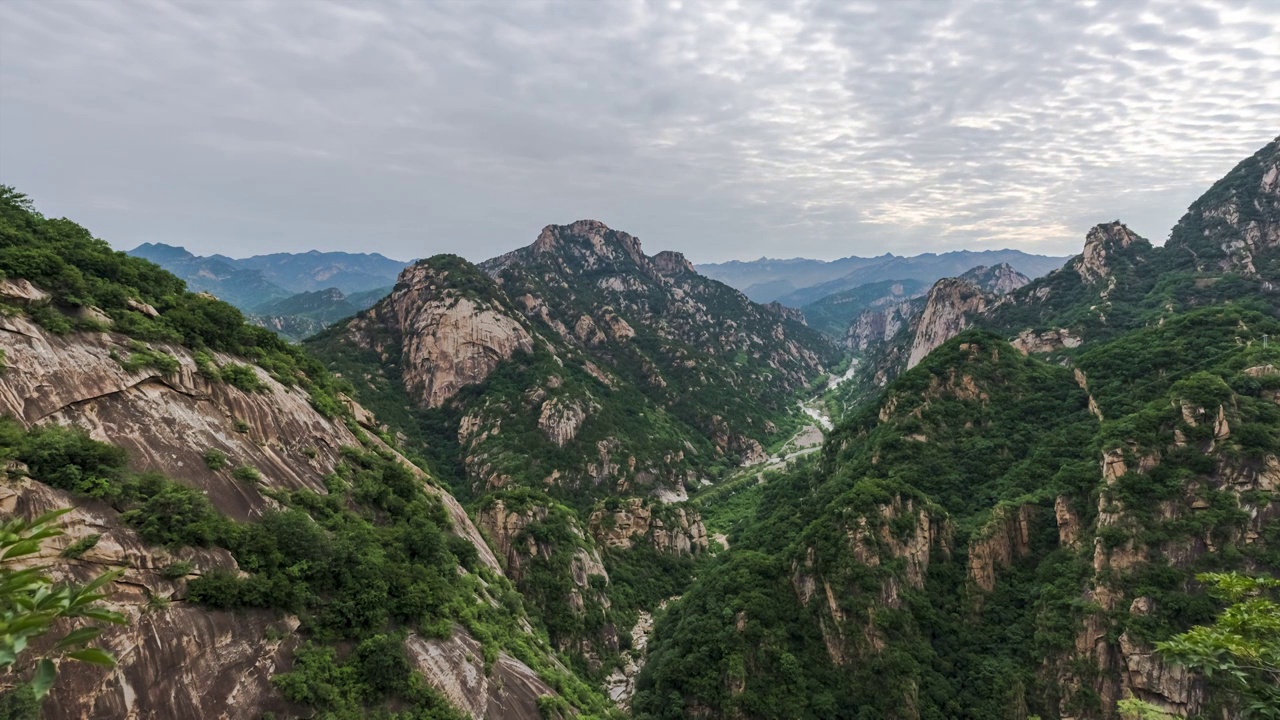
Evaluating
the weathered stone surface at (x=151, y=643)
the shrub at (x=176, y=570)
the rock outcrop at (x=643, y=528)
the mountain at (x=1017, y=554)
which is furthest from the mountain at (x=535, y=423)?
the shrub at (x=176, y=570)

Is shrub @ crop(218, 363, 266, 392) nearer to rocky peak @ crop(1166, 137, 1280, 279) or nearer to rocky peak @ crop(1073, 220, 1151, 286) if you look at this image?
rocky peak @ crop(1166, 137, 1280, 279)

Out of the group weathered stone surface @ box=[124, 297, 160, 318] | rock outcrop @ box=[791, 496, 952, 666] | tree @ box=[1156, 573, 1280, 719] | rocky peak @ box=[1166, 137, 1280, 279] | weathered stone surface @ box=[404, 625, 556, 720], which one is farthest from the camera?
rocky peak @ box=[1166, 137, 1280, 279]

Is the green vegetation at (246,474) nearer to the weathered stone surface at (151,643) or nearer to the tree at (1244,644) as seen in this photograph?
the weathered stone surface at (151,643)

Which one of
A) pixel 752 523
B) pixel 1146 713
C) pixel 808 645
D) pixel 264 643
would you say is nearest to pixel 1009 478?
pixel 808 645

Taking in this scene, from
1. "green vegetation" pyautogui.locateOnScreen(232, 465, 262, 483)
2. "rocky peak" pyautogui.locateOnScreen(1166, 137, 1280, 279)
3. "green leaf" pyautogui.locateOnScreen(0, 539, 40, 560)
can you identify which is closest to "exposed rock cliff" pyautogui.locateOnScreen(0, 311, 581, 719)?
"green vegetation" pyautogui.locateOnScreen(232, 465, 262, 483)

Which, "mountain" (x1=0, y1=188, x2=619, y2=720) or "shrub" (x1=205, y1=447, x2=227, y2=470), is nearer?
"mountain" (x1=0, y1=188, x2=619, y2=720)

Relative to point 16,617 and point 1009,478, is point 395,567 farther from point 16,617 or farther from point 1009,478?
point 1009,478

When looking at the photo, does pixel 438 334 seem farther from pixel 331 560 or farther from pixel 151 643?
pixel 151 643
